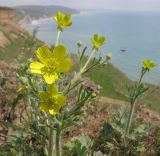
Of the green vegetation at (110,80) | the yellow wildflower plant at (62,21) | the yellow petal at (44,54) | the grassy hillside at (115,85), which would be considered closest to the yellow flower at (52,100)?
the yellow petal at (44,54)

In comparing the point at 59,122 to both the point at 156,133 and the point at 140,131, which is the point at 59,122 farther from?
the point at 156,133

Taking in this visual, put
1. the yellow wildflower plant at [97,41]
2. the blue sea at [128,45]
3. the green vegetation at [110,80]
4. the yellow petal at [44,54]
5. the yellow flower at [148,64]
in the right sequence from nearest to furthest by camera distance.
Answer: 1. the yellow petal at [44,54]
2. the yellow wildflower plant at [97,41]
3. the yellow flower at [148,64]
4. the blue sea at [128,45]
5. the green vegetation at [110,80]

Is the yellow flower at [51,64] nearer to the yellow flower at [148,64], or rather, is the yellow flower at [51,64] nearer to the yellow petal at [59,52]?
the yellow petal at [59,52]

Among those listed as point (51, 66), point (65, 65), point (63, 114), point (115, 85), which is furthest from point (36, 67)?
point (115, 85)

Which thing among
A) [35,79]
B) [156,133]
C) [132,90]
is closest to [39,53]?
[35,79]

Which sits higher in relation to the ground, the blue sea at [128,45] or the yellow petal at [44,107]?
the yellow petal at [44,107]

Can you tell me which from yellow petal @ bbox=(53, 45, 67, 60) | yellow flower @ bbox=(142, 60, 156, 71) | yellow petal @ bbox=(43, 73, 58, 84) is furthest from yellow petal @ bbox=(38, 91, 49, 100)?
yellow flower @ bbox=(142, 60, 156, 71)

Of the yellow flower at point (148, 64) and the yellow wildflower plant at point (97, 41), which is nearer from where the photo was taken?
the yellow wildflower plant at point (97, 41)

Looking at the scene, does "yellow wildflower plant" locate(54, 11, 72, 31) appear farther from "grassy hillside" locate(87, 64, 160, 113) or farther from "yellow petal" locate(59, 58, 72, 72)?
"grassy hillside" locate(87, 64, 160, 113)
